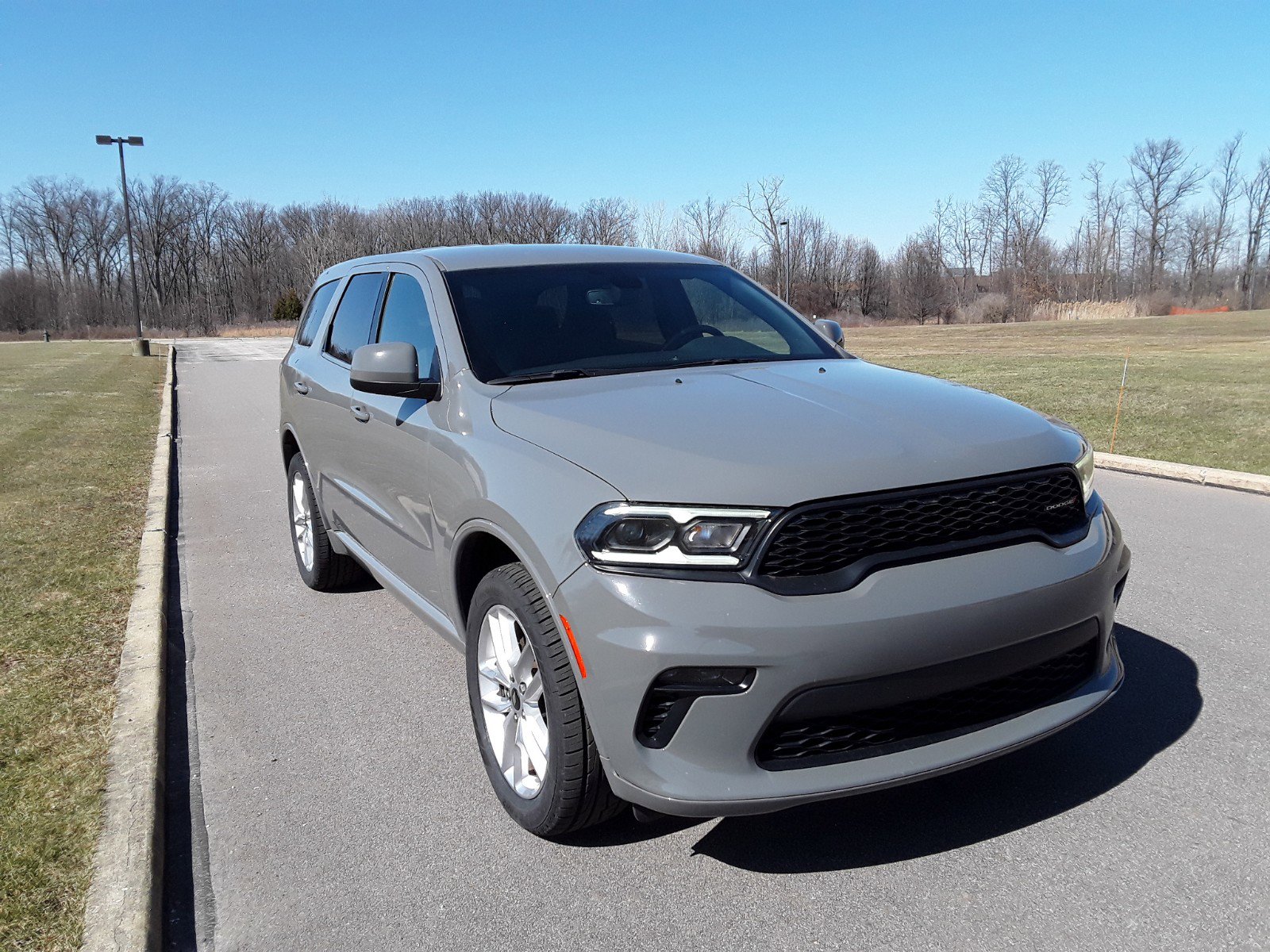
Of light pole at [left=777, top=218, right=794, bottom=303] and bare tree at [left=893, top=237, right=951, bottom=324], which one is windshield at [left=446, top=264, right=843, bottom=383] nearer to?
light pole at [left=777, top=218, right=794, bottom=303]

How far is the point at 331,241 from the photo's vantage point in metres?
87.4

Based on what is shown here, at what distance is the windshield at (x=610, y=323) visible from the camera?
13.1ft

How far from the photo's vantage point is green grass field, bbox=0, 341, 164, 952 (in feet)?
9.93

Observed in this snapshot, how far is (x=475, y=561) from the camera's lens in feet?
11.7

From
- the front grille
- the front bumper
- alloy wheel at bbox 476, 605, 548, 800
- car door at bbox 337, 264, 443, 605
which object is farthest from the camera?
car door at bbox 337, 264, 443, 605

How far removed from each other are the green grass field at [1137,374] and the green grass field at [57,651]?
9375 millimetres

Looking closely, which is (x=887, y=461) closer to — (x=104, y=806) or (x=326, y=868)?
(x=326, y=868)

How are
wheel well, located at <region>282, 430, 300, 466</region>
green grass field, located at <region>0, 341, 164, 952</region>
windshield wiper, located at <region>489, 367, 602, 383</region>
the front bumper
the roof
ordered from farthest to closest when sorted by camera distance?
wheel well, located at <region>282, 430, 300, 466</region>, the roof, windshield wiper, located at <region>489, 367, 602, 383</region>, green grass field, located at <region>0, 341, 164, 952</region>, the front bumper

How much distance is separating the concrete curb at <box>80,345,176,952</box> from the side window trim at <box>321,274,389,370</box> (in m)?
1.67

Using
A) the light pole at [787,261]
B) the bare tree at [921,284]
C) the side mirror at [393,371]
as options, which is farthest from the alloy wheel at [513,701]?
the bare tree at [921,284]

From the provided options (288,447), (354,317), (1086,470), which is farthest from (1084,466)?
(288,447)

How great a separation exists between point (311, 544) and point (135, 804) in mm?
2721

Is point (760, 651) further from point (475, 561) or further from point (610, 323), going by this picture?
point (610, 323)

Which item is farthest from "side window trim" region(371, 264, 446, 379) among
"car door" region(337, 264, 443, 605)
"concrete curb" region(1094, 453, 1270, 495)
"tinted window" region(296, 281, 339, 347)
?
"concrete curb" region(1094, 453, 1270, 495)
